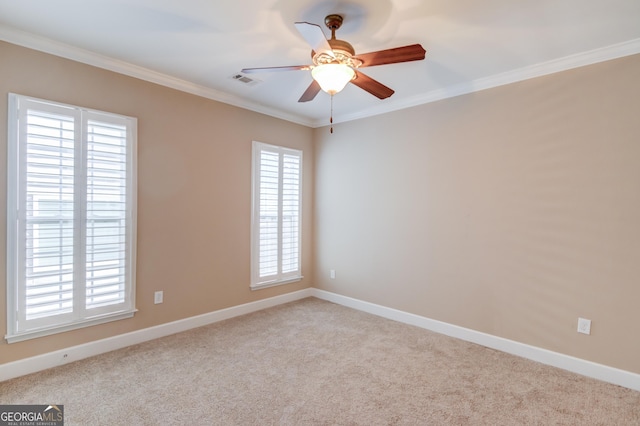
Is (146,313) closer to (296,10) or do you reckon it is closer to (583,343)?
(296,10)

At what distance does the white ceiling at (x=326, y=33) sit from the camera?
2104 mm

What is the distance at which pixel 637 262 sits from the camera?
2475 millimetres

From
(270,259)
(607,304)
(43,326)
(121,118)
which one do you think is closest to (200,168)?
(121,118)

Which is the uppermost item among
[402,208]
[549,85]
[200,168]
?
[549,85]

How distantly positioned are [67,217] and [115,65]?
1442mm

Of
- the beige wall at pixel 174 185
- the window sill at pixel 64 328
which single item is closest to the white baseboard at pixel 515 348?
the beige wall at pixel 174 185

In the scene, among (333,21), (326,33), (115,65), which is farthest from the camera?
(115,65)

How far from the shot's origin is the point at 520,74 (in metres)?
2.99

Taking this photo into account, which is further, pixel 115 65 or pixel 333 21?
pixel 115 65

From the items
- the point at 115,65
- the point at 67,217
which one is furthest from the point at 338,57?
the point at 67,217

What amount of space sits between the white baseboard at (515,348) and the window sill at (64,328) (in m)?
2.70

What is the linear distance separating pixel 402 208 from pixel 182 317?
2.81 metres

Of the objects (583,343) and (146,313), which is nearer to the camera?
(583,343)

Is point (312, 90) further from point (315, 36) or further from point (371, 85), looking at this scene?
point (315, 36)
